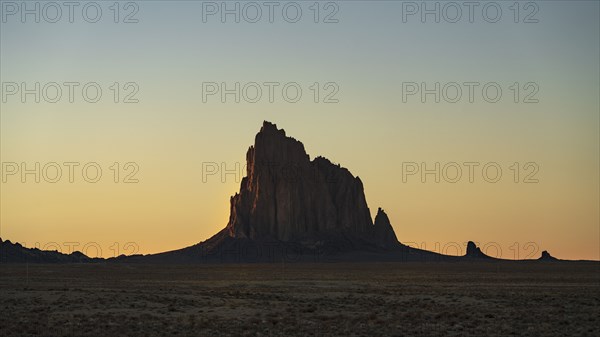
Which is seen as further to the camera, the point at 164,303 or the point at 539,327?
the point at 164,303

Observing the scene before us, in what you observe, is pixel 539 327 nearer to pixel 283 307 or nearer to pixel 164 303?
pixel 283 307

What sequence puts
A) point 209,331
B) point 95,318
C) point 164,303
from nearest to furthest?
point 209,331 < point 95,318 < point 164,303

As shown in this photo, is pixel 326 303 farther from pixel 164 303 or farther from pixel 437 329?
pixel 437 329

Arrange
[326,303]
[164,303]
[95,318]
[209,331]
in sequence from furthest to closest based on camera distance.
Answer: [326,303]
[164,303]
[95,318]
[209,331]

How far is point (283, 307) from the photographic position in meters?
53.8

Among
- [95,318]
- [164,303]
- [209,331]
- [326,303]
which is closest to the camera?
[209,331]

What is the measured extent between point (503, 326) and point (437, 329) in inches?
139

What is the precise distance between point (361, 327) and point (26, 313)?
17.1 meters

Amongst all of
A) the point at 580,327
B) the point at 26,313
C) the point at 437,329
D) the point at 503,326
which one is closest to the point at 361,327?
the point at 437,329

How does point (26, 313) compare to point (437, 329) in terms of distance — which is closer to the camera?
point (437, 329)

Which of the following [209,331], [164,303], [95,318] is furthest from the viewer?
[164,303]

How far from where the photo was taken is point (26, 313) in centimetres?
4734

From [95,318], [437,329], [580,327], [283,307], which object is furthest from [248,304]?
[580,327]

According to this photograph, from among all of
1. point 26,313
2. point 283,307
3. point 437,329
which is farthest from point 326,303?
point 26,313
